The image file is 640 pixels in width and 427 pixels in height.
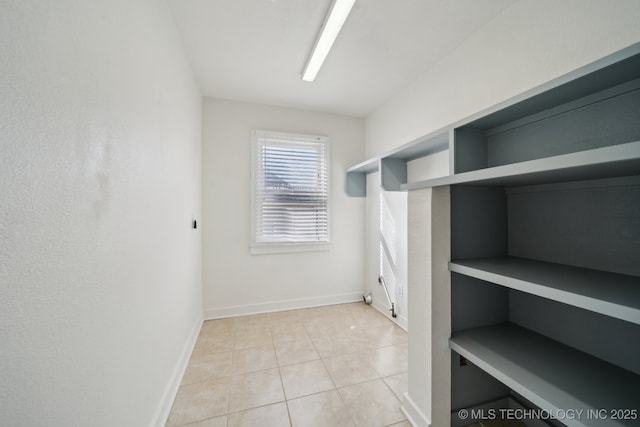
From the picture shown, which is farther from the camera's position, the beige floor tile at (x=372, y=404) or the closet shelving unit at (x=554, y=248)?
the beige floor tile at (x=372, y=404)

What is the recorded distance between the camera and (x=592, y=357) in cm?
104

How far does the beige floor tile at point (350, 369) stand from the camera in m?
1.68

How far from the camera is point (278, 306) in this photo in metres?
2.90

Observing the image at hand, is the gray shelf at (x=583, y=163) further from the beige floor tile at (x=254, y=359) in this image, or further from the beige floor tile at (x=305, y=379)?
the beige floor tile at (x=254, y=359)

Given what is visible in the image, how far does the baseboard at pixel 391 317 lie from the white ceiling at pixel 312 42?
8.11 feet

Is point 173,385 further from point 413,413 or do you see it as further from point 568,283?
point 568,283

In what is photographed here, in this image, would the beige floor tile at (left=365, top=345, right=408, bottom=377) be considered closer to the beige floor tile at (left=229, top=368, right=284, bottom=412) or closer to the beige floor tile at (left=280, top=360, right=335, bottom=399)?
the beige floor tile at (left=280, top=360, right=335, bottom=399)

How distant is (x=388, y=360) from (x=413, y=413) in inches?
22.9

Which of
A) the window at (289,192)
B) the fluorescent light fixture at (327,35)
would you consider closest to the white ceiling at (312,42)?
the fluorescent light fixture at (327,35)

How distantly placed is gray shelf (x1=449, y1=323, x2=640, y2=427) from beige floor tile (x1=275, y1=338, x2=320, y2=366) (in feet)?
3.96

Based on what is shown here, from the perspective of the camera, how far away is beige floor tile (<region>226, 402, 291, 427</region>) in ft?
4.36

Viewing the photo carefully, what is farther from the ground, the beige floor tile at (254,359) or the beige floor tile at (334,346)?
the beige floor tile at (334,346)

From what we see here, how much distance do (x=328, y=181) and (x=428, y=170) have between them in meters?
1.30

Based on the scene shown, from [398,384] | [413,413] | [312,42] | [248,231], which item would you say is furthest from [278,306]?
[312,42]
